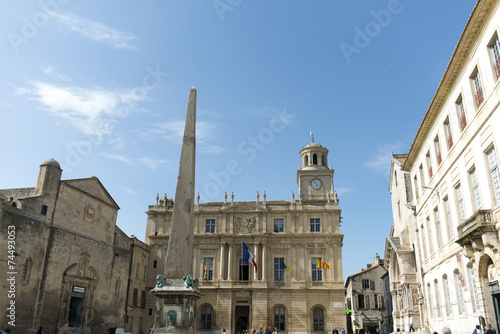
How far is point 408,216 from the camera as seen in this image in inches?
969

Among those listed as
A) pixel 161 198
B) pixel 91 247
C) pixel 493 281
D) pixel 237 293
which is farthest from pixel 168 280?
pixel 161 198

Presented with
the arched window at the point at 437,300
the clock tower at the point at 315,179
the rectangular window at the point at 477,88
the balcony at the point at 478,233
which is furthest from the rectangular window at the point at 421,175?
the clock tower at the point at 315,179

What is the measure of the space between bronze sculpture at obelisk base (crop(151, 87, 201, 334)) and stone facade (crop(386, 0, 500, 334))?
8.77m

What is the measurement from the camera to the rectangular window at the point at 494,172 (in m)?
11.8

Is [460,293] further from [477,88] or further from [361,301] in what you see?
[361,301]

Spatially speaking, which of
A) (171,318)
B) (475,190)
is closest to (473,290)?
(475,190)

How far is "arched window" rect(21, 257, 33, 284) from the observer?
22.4 meters

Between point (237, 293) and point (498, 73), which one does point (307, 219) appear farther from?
→ point (498, 73)

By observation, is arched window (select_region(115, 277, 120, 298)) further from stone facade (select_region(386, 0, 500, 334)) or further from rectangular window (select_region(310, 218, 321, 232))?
stone facade (select_region(386, 0, 500, 334))

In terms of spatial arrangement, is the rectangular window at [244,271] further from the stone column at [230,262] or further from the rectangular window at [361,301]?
the rectangular window at [361,301]

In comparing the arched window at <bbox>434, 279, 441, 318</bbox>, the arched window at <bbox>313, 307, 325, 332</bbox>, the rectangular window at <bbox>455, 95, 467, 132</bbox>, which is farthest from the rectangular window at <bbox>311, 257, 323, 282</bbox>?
the rectangular window at <bbox>455, 95, 467, 132</bbox>

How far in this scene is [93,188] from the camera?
96.8 feet

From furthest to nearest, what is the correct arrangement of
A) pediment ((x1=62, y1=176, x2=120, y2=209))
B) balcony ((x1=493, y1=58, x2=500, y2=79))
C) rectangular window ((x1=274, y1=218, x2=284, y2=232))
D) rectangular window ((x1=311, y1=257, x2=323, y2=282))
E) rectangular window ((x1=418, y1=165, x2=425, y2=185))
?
rectangular window ((x1=274, y1=218, x2=284, y2=232)) → rectangular window ((x1=311, y1=257, x2=323, y2=282)) → pediment ((x1=62, y1=176, x2=120, y2=209)) → rectangular window ((x1=418, y1=165, x2=425, y2=185)) → balcony ((x1=493, y1=58, x2=500, y2=79))

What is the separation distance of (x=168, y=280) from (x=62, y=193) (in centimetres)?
1760
